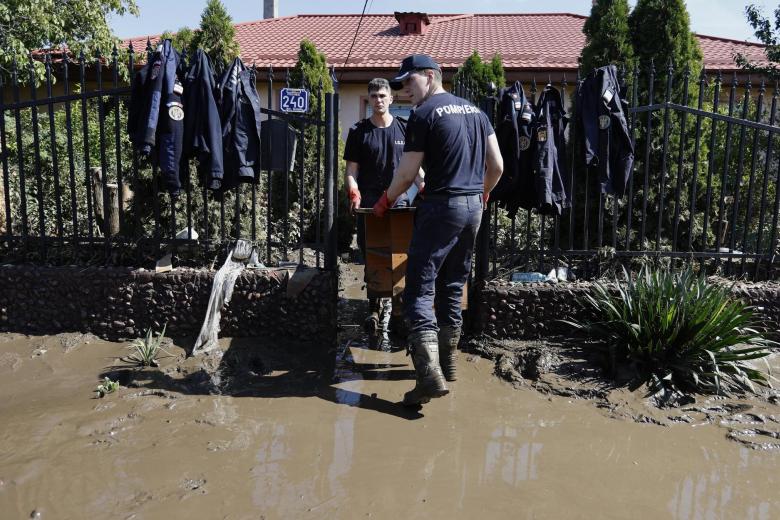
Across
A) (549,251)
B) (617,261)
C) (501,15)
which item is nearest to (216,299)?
(549,251)

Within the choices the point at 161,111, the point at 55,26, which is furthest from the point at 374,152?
the point at 55,26

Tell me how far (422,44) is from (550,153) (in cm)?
1196

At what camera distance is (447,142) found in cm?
385

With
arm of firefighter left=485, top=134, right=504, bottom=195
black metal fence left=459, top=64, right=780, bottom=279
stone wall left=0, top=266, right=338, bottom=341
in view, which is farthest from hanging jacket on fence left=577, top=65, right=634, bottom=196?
stone wall left=0, top=266, right=338, bottom=341

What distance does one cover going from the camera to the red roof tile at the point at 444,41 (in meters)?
14.0

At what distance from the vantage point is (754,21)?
9.59m

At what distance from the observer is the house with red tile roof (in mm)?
13445

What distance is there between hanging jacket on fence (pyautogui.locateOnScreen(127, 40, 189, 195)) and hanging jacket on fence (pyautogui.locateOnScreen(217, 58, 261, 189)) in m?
0.32

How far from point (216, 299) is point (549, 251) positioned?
8.65ft

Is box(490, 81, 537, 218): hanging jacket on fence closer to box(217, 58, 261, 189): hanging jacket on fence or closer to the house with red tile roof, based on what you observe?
box(217, 58, 261, 189): hanging jacket on fence

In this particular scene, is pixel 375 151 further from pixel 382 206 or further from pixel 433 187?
pixel 433 187

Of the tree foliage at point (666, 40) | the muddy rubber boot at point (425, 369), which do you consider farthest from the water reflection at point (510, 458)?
the tree foliage at point (666, 40)

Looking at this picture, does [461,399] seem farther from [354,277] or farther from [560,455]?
[354,277]

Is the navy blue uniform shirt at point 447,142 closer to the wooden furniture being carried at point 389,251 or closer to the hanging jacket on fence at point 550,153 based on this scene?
the wooden furniture being carried at point 389,251
